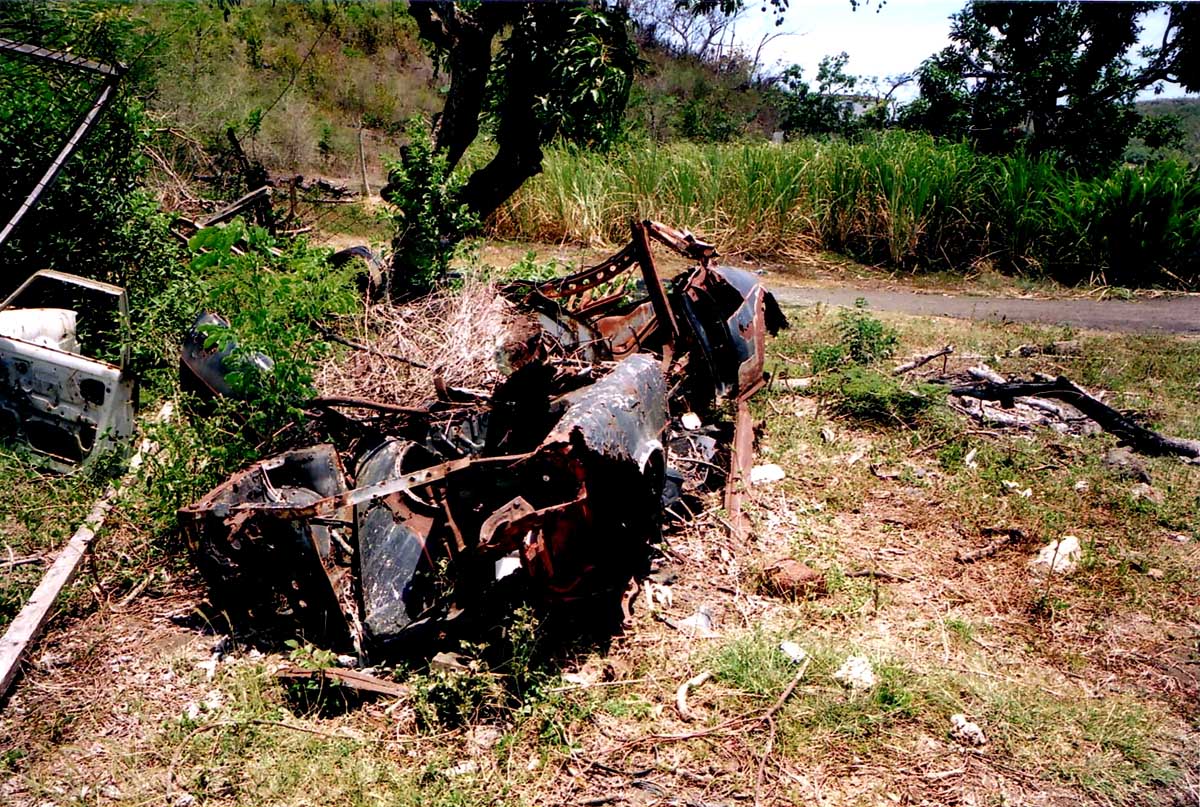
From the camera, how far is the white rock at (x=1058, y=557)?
167 inches

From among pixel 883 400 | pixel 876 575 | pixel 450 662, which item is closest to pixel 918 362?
pixel 883 400

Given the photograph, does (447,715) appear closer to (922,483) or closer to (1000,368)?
(922,483)

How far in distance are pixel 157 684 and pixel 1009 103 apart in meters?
16.5

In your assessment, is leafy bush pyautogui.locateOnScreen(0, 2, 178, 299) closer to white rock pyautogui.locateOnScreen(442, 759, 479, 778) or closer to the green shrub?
white rock pyautogui.locateOnScreen(442, 759, 479, 778)

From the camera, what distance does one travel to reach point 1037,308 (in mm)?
10117

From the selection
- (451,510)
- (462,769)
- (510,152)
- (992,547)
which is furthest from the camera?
(510,152)

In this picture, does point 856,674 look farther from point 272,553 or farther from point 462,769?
point 272,553

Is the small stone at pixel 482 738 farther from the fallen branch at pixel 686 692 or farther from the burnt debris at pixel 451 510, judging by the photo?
the fallen branch at pixel 686 692

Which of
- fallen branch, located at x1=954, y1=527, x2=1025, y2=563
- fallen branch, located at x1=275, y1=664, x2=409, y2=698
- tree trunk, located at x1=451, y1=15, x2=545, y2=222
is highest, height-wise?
tree trunk, located at x1=451, y1=15, x2=545, y2=222

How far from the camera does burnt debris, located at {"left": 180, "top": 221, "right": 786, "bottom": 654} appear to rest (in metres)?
3.26

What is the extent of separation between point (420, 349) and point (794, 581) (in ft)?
9.82

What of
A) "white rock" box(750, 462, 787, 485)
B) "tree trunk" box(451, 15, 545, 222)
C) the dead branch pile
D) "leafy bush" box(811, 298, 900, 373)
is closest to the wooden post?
the dead branch pile

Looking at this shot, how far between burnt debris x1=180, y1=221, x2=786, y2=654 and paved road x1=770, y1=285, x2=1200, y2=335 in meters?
6.90

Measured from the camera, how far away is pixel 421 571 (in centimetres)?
362
